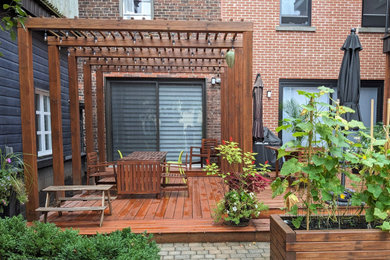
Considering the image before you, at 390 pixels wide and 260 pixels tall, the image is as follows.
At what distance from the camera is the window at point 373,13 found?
6875mm

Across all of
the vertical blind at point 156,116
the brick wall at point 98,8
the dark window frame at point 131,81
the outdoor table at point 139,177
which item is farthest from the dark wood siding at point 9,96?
the brick wall at point 98,8

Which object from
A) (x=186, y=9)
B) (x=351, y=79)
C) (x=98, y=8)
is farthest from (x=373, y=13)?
(x=98, y=8)

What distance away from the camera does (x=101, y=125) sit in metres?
6.20

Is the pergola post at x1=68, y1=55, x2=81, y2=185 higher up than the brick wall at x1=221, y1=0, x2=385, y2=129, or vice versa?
the brick wall at x1=221, y1=0, x2=385, y2=129

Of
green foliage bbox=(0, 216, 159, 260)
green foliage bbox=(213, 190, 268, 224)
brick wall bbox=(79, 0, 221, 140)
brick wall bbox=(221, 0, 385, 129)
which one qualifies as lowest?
green foliage bbox=(213, 190, 268, 224)

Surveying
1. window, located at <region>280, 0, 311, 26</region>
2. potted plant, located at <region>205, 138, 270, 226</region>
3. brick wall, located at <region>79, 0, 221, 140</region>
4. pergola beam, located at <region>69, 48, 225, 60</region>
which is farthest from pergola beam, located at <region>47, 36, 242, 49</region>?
window, located at <region>280, 0, 311, 26</region>

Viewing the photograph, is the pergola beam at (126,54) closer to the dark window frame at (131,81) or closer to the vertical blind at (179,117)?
the dark window frame at (131,81)

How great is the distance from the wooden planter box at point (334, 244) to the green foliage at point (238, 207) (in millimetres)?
1087

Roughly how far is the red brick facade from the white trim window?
2.52 metres

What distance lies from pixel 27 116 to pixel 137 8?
197 inches

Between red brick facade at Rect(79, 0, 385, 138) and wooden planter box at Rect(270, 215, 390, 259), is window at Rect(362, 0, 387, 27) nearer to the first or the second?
red brick facade at Rect(79, 0, 385, 138)

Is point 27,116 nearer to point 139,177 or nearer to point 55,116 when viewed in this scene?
point 55,116

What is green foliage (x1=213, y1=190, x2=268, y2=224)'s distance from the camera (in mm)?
3107

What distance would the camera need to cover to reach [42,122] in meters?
5.30
